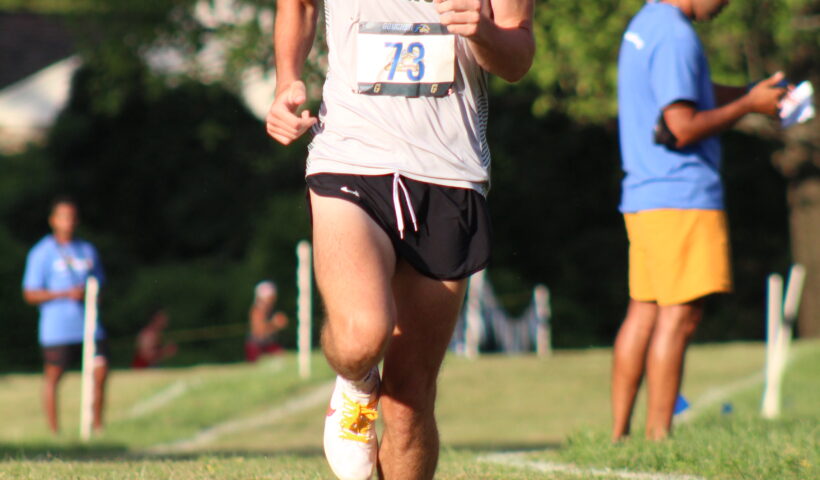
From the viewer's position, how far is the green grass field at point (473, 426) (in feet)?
17.2

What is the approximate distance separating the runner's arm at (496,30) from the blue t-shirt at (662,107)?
1997 millimetres

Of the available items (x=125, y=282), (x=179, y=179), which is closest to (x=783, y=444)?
(x=125, y=282)

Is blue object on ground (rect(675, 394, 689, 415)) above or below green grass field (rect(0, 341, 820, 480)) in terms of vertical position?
above

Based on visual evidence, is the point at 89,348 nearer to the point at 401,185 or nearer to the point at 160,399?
the point at 160,399

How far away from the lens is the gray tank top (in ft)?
13.2

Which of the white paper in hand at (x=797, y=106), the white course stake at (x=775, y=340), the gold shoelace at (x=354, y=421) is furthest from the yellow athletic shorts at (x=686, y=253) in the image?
the white course stake at (x=775, y=340)

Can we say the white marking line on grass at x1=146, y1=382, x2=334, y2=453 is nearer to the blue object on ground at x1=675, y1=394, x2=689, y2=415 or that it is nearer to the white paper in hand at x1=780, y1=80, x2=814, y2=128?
the blue object on ground at x1=675, y1=394, x2=689, y2=415

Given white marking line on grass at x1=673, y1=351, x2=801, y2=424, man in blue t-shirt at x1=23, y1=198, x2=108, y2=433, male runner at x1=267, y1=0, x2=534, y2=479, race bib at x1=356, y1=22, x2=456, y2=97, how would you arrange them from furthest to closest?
white marking line on grass at x1=673, y1=351, x2=801, y2=424 → man in blue t-shirt at x1=23, y1=198, x2=108, y2=433 → race bib at x1=356, y1=22, x2=456, y2=97 → male runner at x1=267, y1=0, x2=534, y2=479

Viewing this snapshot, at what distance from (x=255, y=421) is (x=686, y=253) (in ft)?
26.0

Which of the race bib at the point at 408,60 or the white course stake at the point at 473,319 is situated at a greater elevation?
the race bib at the point at 408,60

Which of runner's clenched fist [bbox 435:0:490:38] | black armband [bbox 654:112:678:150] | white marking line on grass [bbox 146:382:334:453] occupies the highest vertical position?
runner's clenched fist [bbox 435:0:490:38]

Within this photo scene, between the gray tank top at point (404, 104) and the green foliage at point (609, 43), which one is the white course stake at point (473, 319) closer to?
the green foliage at point (609, 43)

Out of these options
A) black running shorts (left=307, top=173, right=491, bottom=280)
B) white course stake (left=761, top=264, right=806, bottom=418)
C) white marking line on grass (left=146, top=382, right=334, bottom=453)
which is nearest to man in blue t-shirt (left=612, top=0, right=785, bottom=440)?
black running shorts (left=307, top=173, right=491, bottom=280)

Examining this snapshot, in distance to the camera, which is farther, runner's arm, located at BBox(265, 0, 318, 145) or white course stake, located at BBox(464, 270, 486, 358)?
white course stake, located at BBox(464, 270, 486, 358)
